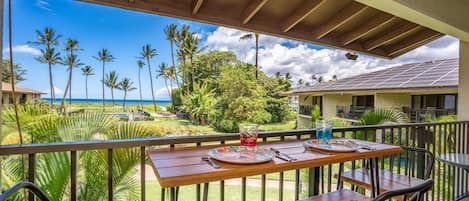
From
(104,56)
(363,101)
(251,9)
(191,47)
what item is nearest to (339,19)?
(251,9)

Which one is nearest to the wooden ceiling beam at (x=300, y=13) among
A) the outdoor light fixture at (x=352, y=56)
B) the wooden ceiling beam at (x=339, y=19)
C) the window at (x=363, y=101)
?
the wooden ceiling beam at (x=339, y=19)

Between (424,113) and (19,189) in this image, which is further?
(424,113)

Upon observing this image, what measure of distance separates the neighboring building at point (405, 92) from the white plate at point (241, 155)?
8.24 m

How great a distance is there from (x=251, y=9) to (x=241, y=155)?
1.60 metres

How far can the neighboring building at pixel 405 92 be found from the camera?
26.8ft

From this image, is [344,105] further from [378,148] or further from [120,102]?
[120,102]

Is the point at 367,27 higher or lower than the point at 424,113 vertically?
higher

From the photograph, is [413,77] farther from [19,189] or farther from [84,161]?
[19,189]

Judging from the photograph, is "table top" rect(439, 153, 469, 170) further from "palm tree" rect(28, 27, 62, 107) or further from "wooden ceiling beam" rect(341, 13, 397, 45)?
"palm tree" rect(28, 27, 62, 107)

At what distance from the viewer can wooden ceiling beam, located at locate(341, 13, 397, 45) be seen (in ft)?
9.41

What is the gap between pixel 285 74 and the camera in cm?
2766

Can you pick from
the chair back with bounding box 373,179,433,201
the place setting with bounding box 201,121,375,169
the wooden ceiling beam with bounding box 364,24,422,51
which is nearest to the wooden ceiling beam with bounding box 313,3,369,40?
the wooden ceiling beam with bounding box 364,24,422,51

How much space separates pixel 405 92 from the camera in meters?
8.73

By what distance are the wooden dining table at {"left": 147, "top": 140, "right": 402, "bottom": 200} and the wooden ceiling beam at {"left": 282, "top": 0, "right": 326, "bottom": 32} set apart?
56.7 inches
